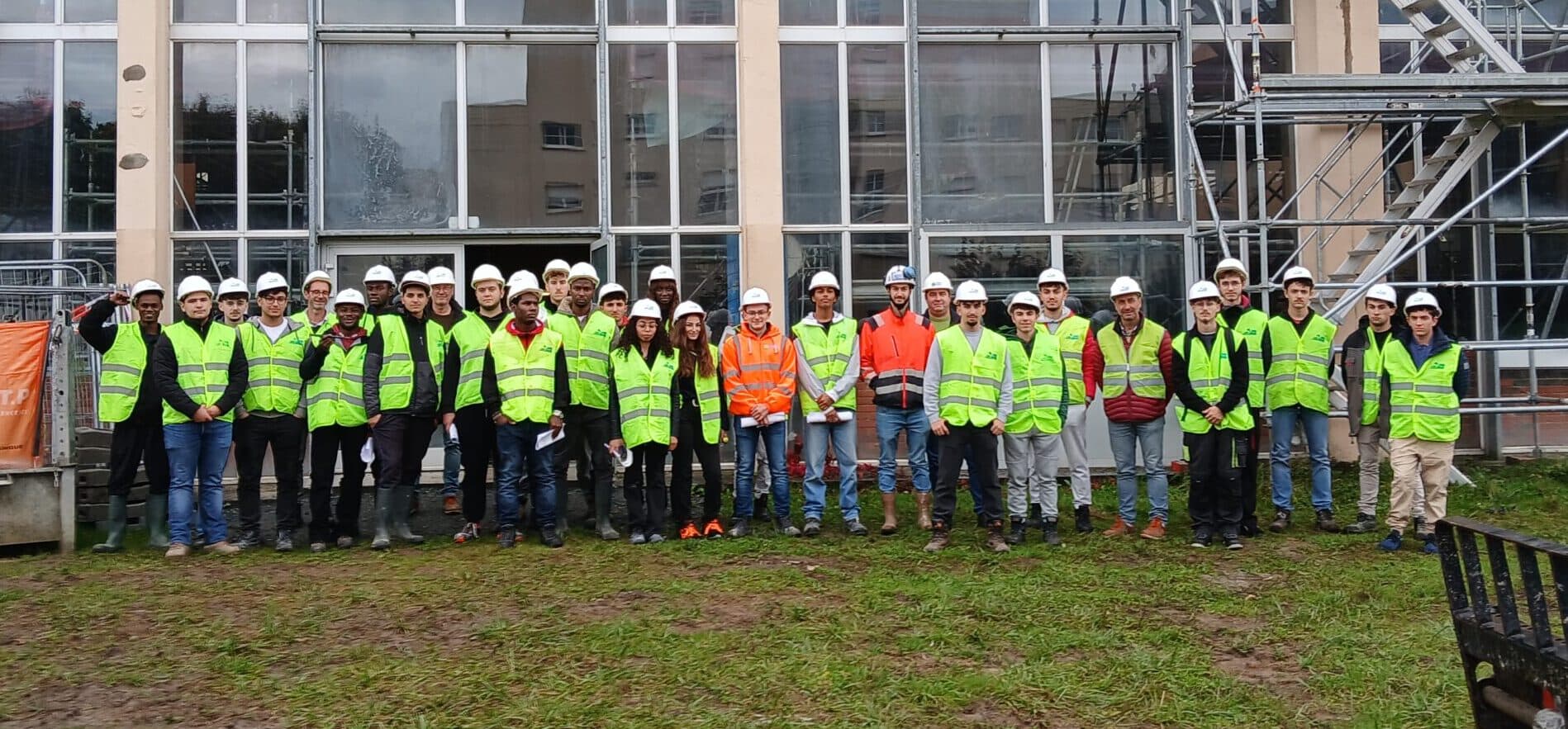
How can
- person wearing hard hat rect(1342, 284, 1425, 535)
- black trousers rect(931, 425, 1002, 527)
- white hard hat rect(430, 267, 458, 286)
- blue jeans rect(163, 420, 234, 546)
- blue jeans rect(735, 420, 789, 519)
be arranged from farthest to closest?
white hard hat rect(430, 267, 458, 286), blue jeans rect(735, 420, 789, 519), person wearing hard hat rect(1342, 284, 1425, 535), blue jeans rect(163, 420, 234, 546), black trousers rect(931, 425, 1002, 527)

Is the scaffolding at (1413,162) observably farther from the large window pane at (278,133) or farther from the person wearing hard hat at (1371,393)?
the large window pane at (278,133)

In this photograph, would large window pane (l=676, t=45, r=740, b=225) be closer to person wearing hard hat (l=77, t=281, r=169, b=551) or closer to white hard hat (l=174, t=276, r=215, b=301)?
white hard hat (l=174, t=276, r=215, b=301)

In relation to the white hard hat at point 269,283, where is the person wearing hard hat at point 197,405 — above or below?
below

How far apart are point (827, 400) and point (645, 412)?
1316 millimetres

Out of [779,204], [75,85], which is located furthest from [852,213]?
[75,85]

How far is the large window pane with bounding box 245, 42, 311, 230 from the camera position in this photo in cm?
1209

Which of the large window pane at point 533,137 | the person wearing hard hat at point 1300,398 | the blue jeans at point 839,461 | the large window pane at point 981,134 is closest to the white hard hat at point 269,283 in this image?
the large window pane at point 533,137

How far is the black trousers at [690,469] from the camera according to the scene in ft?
29.6

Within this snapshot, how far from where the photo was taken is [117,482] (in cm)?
881

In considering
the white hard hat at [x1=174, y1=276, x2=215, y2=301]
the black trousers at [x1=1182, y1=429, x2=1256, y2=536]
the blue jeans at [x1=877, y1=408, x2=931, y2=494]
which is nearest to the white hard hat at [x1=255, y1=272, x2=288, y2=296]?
the white hard hat at [x1=174, y1=276, x2=215, y2=301]

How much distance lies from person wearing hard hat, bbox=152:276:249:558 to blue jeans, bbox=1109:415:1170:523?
620 centimetres

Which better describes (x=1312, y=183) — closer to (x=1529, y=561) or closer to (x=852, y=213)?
(x=852, y=213)

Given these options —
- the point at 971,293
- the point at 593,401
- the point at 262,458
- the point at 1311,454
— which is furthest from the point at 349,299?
the point at 1311,454

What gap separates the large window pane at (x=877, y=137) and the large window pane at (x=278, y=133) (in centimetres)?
532
